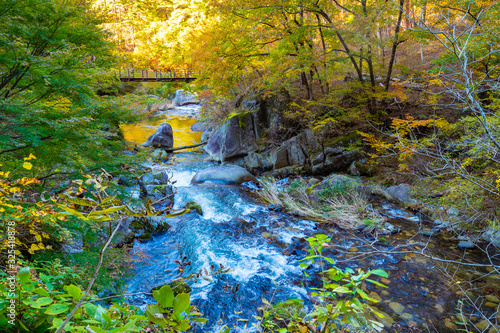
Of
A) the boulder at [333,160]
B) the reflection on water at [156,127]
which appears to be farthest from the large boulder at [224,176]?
the reflection on water at [156,127]

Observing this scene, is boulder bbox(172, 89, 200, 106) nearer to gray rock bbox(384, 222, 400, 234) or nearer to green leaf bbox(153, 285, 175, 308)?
gray rock bbox(384, 222, 400, 234)

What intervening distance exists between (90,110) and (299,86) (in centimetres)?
1024

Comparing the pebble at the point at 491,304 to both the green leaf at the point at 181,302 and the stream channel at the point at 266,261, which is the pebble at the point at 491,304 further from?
the green leaf at the point at 181,302

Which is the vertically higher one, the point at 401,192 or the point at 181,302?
the point at 181,302

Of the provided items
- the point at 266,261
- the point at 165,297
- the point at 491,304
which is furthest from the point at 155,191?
the point at 491,304

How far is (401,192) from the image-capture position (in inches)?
288

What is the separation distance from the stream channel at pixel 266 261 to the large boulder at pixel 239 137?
11.4 ft

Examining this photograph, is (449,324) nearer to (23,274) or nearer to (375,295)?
(375,295)

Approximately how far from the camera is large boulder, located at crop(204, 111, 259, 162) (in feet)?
37.1

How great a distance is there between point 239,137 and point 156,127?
941 cm

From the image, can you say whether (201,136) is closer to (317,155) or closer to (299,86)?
(299,86)

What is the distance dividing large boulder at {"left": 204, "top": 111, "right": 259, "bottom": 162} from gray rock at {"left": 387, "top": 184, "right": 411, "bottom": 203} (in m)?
Result: 5.64

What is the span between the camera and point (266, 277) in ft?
14.8

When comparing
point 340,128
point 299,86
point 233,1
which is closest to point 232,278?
point 340,128
